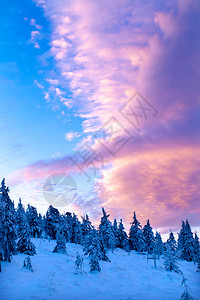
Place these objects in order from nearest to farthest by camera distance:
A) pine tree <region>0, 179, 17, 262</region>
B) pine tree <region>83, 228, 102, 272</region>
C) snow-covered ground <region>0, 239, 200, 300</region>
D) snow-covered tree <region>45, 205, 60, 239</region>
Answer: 1. snow-covered ground <region>0, 239, 200, 300</region>
2. pine tree <region>0, 179, 17, 262</region>
3. pine tree <region>83, 228, 102, 272</region>
4. snow-covered tree <region>45, 205, 60, 239</region>

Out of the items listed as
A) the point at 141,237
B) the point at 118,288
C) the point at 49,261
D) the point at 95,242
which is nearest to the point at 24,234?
the point at 49,261

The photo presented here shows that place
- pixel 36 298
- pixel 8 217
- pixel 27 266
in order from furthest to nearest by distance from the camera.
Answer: pixel 8 217, pixel 27 266, pixel 36 298

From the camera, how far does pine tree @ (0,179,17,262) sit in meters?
32.8

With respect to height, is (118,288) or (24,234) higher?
(24,234)

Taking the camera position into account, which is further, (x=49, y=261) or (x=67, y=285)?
(x=49, y=261)

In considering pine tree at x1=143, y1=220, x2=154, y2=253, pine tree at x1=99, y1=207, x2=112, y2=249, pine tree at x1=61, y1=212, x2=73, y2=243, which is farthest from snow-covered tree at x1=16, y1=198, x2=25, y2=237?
pine tree at x1=143, y1=220, x2=154, y2=253

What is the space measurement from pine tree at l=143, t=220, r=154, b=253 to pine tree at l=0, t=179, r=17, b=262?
164 ft

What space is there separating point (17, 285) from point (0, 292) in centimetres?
321

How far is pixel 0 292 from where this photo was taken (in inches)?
899

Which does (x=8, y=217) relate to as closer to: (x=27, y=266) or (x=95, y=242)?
(x=27, y=266)

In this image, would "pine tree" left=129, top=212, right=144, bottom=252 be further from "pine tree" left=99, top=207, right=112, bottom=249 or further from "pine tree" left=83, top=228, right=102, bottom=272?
"pine tree" left=83, top=228, right=102, bottom=272

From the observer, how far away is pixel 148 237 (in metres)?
75.7

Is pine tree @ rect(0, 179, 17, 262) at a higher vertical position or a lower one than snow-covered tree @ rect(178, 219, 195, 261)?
higher

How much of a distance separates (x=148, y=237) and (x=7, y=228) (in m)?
53.0
